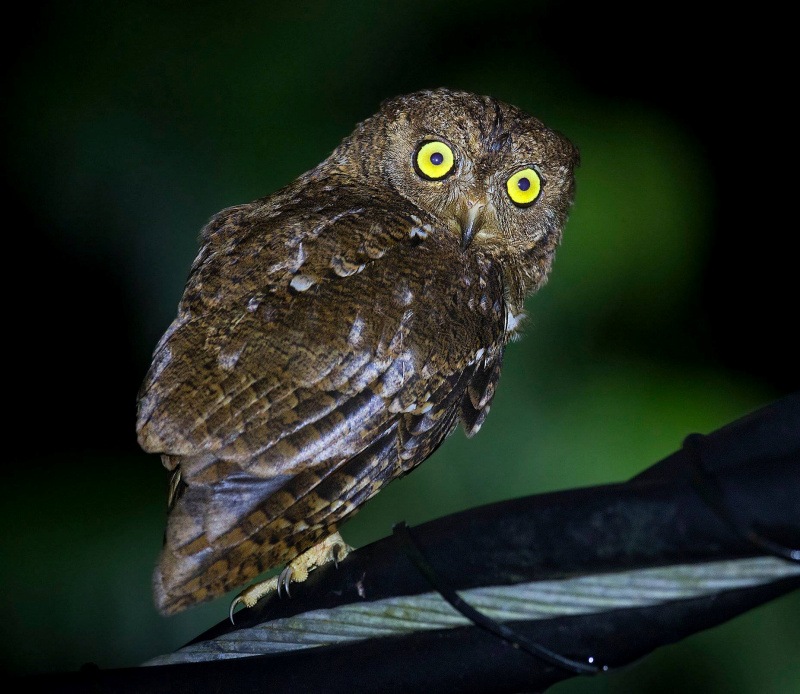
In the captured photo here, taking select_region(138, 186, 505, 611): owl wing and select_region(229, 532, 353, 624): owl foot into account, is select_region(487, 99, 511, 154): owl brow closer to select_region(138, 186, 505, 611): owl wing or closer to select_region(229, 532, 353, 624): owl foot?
select_region(138, 186, 505, 611): owl wing

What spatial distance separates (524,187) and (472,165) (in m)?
0.20

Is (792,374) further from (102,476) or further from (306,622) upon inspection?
(306,622)

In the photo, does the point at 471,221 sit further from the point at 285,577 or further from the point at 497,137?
the point at 285,577

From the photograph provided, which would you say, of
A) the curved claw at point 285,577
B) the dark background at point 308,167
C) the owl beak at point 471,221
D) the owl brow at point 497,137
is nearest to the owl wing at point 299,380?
the owl beak at point 471,221

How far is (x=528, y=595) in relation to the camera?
92 centimetres

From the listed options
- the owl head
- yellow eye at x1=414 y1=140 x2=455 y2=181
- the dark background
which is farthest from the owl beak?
the dark background

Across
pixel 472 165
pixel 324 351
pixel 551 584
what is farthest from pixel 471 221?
pixel 551 584

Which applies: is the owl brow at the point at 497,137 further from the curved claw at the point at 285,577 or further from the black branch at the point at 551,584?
the black branch at the point at 551,584

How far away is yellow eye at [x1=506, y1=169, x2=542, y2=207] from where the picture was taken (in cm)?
238

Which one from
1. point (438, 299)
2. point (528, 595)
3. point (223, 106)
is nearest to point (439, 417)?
point (438, 299)

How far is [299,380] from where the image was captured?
1.58 m

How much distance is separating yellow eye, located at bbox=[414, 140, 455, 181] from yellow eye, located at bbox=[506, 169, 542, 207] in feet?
0.66

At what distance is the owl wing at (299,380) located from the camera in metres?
1.50

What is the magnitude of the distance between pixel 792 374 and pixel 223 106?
157 inches
